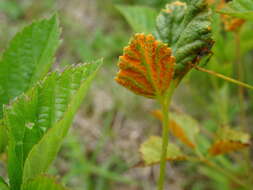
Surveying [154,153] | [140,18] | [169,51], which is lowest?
[154,153]

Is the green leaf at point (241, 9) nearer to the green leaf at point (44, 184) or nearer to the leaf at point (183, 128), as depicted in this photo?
the green leaf at point (44, 184)

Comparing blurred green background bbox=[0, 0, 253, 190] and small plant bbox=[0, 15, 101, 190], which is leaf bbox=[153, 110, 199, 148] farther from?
small plant bbox=[0, 15, 101, 190]

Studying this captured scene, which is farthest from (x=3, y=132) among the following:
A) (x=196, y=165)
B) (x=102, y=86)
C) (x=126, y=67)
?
(x=102, y=86)

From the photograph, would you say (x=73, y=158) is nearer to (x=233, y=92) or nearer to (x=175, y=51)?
(x=233, y=92)

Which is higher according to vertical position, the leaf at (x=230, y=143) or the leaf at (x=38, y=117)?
the leaf at (x=38, y=117)

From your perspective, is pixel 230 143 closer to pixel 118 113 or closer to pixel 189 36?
pixel 189 36

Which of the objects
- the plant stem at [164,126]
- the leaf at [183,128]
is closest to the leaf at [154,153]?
the leaf at [183,128]

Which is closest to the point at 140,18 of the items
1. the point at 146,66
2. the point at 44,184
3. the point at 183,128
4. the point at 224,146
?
the point at 183,128
